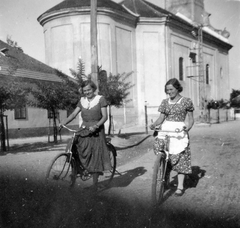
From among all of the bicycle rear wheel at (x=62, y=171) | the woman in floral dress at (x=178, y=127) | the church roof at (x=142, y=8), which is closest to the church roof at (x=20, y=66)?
the bicycle rear wheel at (x=62, y=171)

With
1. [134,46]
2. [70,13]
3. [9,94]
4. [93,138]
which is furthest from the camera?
[134,46]

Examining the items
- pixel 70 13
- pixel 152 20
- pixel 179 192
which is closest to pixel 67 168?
pixel 179 192

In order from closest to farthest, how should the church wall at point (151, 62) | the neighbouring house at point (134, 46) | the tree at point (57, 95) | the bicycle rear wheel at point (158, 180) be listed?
the bicycle rear wheel at point (158, 180)
the tree at point (57, 95)
the neighbouring house at point (134, 46)
the church wall at point (151, 62)

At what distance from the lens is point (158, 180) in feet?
14.5

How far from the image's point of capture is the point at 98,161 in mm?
5047

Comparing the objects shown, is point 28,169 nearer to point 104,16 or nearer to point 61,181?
point 61,181

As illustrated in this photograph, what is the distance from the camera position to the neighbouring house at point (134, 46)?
23.9m

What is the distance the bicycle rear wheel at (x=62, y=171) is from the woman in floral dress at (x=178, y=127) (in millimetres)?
1339

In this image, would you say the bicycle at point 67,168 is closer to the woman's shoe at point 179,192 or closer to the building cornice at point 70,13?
the woman's shoe at point 179,192

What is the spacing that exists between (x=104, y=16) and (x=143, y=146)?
14.7m

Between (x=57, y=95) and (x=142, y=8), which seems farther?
(x=142, y=8)

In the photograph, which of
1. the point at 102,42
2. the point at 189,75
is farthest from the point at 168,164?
the point at 189,75

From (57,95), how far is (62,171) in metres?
8.02

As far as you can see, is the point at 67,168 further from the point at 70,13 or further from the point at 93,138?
the point at 70,13
